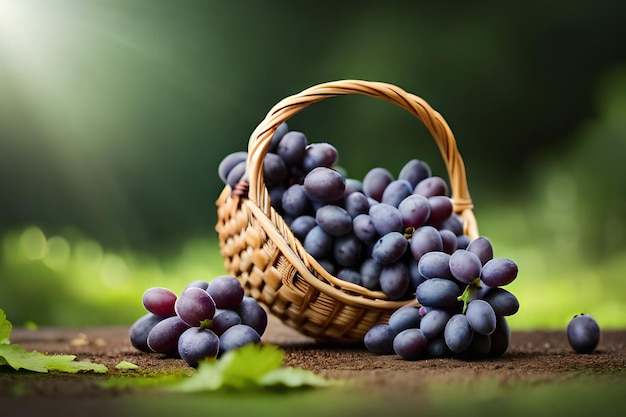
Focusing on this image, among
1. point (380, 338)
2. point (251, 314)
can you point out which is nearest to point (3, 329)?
point (251, 314)

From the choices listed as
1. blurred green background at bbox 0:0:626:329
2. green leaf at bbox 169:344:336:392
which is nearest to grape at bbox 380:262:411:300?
green leaf at bbox 169:344:336:392

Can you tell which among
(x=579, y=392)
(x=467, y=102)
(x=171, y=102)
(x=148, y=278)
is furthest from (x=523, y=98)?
(x=579, y=392)

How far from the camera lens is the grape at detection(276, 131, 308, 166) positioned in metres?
1.34

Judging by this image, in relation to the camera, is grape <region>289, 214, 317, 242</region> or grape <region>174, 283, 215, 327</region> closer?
grape <region>174, 283, 215, 327</region>

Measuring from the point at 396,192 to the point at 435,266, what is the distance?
0.27m

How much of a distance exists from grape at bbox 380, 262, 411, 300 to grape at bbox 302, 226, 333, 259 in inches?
4.8

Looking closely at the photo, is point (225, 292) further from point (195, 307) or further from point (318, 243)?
point (318, 243)

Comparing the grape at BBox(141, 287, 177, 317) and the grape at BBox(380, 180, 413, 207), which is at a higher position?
the grape at BBox(380, 180, 413, 207)

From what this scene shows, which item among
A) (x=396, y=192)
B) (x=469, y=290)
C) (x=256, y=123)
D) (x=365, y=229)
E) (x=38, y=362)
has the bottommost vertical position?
(x=38, y=362)

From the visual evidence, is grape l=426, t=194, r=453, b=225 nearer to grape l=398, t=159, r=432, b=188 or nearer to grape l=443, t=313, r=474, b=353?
grape l=398, t=159, r=432, b=188

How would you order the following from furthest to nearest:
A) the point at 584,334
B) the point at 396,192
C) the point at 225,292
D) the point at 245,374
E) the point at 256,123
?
the point at 256,123
the point at 396,192
the point at 584,334
the point at 225,292
the point at 245,374

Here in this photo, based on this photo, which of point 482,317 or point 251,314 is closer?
point 482,317

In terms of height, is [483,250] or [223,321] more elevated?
[483,250]

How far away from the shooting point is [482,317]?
106 cm
